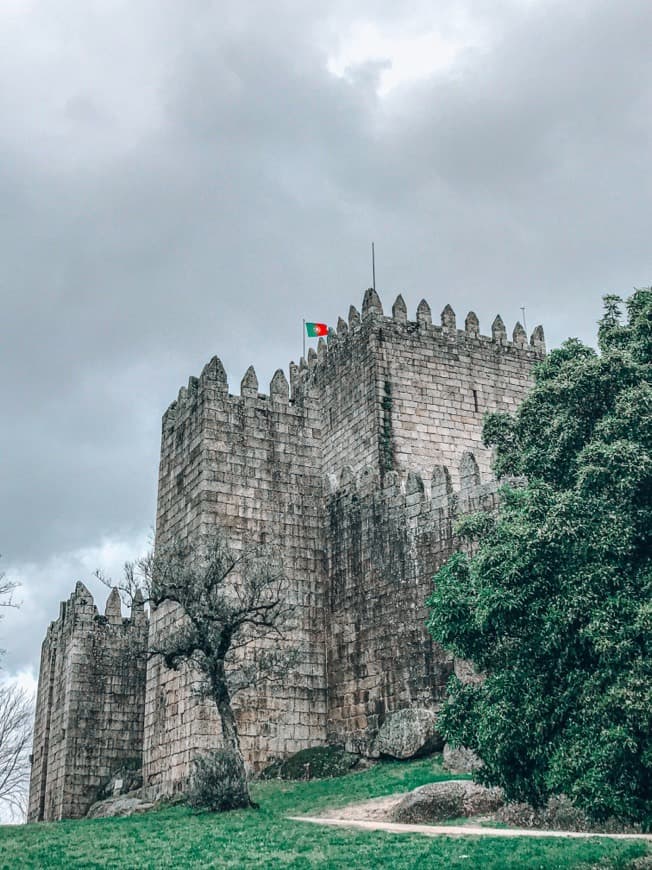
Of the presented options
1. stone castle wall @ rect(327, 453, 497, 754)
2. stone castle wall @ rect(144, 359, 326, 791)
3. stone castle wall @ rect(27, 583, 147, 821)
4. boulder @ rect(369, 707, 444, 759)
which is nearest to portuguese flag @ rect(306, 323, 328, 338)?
stone castle wall @ rect(144, 359, 326, 791)

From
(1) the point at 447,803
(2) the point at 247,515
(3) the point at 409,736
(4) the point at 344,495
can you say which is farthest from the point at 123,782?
(1) the point at 447,803

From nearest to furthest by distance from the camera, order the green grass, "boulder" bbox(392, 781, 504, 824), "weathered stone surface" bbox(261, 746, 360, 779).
Result: the green grass < "boulder" bbox(392, 781, 504, 824) < "weathered stone surface" bbox(261, 746, 360, 779)

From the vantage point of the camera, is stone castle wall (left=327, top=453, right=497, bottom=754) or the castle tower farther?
the castle tower

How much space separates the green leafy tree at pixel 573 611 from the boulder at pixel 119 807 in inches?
494

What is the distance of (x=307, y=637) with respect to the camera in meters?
26.8

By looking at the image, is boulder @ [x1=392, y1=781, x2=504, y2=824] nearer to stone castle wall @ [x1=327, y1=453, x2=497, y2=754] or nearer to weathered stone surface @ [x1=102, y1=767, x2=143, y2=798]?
stone castle wall @ [x1=327, y1=453, x2=497, y2=754]

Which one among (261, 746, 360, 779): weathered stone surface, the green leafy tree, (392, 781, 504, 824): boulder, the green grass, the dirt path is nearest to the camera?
the green leafy tree

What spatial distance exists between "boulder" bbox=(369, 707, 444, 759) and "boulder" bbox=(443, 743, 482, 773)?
1486mm

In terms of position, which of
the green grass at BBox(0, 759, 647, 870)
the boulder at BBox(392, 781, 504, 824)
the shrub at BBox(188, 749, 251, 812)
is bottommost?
the green grass at BBox(0, 759, 647, 870)

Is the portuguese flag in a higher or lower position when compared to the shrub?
higher

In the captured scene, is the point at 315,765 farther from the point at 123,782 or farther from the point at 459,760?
the point at 123,782

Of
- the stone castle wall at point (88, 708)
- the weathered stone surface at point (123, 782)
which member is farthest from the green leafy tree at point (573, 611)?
the stone castle wall at point (88, 708)

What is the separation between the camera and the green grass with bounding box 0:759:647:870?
13.1 metres

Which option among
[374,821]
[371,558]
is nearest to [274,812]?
[374,821]
